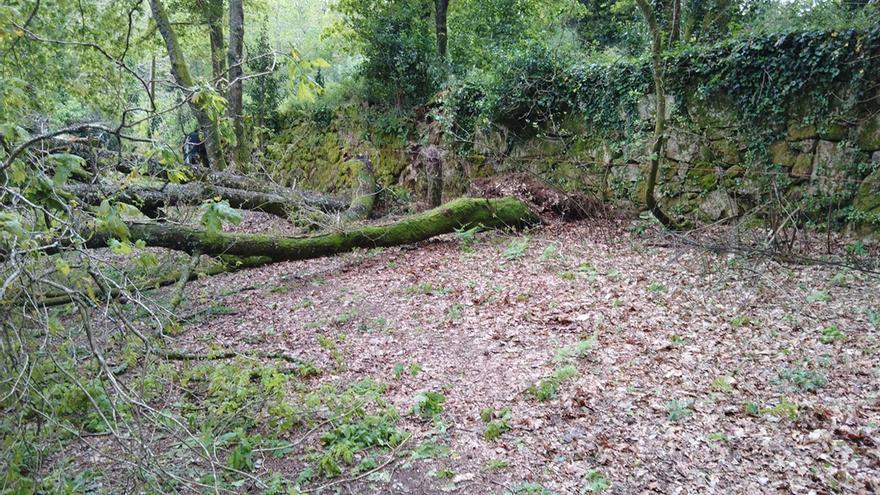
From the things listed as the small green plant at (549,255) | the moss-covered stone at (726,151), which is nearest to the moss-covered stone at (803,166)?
the moss-covered stone at (726,151)

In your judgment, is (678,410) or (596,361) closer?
(678,410)

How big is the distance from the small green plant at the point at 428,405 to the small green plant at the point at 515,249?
3.44 metres

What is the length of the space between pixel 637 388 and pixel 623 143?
18.9 ft

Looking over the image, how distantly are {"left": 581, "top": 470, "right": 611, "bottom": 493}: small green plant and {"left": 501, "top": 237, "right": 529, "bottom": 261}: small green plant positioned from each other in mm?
4199

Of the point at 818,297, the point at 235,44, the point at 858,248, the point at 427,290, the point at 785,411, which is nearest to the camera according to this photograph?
the point at 785,411

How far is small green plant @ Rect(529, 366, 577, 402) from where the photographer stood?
3744 millimetres

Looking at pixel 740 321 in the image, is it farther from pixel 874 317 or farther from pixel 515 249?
pixel 515 249

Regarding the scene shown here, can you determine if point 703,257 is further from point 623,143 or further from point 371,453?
point 371,453

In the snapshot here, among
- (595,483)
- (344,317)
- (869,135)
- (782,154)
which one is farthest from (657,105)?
(595,483)

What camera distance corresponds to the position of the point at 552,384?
384 centimetres

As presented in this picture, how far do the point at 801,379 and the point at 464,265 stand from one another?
412 centimetres

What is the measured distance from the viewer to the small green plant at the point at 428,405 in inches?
146

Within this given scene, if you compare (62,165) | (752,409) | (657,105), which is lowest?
(752,409)

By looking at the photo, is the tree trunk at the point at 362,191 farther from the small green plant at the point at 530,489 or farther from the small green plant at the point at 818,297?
the small green plant at the point at 530,489
